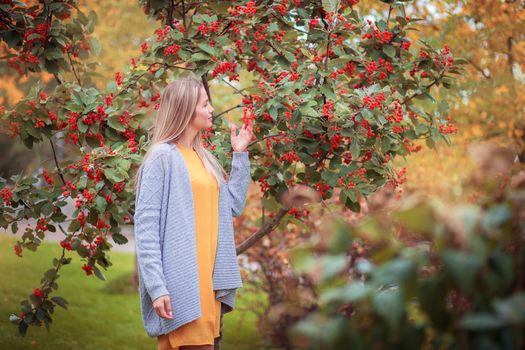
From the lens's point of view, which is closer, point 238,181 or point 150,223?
point 150,223

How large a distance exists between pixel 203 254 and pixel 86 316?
486cm

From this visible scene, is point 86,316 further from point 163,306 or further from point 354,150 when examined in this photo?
point 163,306

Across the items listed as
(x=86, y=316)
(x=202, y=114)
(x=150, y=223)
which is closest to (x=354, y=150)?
(x=202, y=114)

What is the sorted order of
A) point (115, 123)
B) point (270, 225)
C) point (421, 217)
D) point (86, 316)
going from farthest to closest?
point (86, 316) < point (270, 225) < point (115, 123) < point (421, 217)

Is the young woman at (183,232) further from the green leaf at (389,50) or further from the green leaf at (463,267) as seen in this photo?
the green leaf at (463,267)

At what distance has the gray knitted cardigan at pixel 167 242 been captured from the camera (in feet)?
9.04

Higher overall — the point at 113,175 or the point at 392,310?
the point at 113,175

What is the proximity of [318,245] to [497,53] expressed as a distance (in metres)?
6.77

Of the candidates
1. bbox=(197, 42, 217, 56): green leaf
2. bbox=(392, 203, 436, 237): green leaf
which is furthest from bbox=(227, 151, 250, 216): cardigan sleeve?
bbox=(392, 203, 436, 237): green leaf

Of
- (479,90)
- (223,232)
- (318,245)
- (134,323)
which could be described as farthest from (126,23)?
(318,245)

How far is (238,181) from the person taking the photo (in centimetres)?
319

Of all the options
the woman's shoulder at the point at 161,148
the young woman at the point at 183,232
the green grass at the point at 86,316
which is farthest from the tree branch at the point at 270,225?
the green grass at the point at 86,316

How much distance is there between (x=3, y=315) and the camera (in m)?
6.63

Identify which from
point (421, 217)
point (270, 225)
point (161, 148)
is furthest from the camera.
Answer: point (270, 225)
